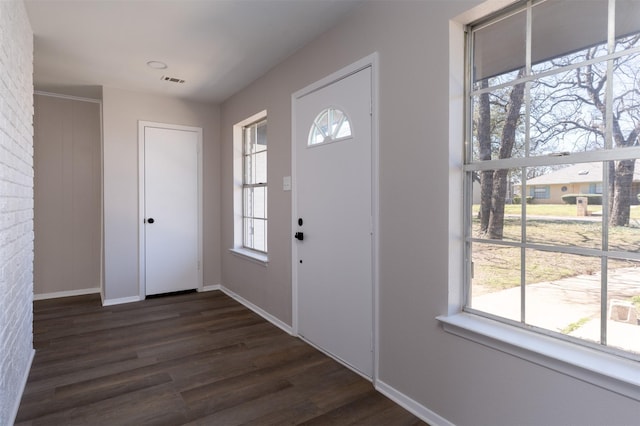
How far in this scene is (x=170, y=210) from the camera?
4520mm

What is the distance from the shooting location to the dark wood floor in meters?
2.04

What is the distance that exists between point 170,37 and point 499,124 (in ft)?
8.51

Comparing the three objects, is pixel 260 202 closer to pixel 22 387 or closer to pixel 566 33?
pixel 22 387

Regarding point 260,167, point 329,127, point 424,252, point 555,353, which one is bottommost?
point 555,353

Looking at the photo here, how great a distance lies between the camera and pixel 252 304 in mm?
3990

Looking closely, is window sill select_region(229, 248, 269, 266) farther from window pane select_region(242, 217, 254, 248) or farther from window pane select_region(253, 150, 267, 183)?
window pane select_region(253, 150, 267, 183)

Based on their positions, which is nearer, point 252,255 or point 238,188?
point 252,255

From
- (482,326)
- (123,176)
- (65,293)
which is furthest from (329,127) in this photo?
(65,293)

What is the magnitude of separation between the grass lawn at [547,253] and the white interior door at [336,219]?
2.48ft

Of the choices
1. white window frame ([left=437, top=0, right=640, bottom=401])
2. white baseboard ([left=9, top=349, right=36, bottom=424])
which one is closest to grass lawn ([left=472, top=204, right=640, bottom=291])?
white window frame ([left=437, top=0, right=640, bottom=401])

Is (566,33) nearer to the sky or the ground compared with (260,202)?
nearer to the sky

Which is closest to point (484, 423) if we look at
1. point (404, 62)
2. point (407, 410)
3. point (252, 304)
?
point (407, 410)

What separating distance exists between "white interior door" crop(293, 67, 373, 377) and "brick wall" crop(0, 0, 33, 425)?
1.90 m

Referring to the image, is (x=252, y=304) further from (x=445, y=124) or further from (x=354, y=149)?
(x=445, y=124)
